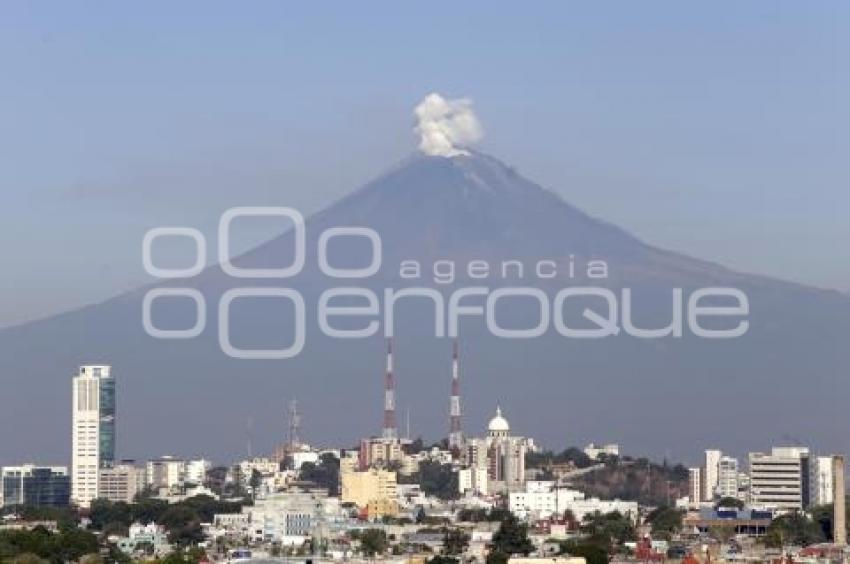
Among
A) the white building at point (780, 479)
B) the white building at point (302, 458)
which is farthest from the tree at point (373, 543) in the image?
the white building at point (302, 458)

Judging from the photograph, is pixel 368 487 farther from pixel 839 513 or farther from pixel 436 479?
pixel 839 513

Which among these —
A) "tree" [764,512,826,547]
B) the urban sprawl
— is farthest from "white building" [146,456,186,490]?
"tree" [764,512,826,547]

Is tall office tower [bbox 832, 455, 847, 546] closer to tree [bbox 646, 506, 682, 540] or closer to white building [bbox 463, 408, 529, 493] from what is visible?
tree [bbox 646, 506, 682, 540]

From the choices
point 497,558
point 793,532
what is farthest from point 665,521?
point 497,558

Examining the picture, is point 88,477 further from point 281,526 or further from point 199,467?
point 281,526

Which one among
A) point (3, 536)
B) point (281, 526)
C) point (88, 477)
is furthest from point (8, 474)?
point (3, 536)

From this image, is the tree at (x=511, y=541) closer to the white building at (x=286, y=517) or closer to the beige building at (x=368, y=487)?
the white building at (x=286, y=517)
